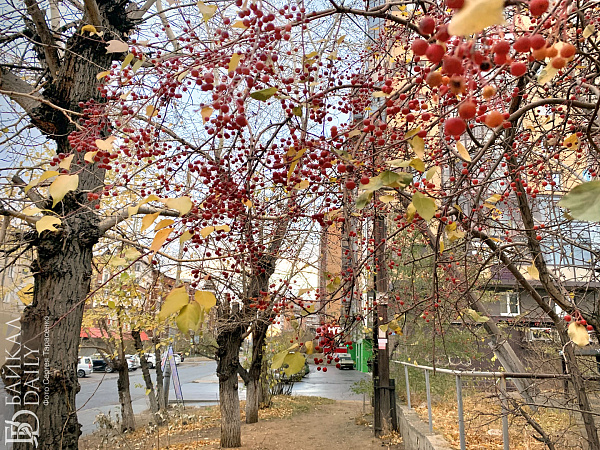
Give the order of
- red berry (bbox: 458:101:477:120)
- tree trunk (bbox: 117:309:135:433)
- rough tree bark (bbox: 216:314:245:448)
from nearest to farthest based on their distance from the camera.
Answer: red berry (bbox: 458:101:477:120), rough tree bark (bbox: 216:314:245:448), tree trunk (bbox: 117:309:135:433)

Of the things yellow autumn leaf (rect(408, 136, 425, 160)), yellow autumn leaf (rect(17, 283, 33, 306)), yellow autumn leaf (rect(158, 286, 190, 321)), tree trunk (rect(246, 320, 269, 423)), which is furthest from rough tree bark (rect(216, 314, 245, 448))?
yellow autumn leaf (rect(408, 136, 425, 160))

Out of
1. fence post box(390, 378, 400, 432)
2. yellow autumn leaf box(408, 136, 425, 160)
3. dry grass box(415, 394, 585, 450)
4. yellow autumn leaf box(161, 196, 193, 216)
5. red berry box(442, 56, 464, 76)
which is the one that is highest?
yellow autumn leaf box(408, 136, 425, 160)

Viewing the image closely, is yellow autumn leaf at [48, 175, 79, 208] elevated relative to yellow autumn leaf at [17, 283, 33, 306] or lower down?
elevated

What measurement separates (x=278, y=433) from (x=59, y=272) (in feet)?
21.2

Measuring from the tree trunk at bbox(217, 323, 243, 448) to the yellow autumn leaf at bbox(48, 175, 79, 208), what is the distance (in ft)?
21.7

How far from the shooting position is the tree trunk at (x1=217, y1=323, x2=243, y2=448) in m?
7.67

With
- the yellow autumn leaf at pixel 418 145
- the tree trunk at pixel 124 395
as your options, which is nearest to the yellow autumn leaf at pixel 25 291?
the yellow autumn leaf at pixel 418 145

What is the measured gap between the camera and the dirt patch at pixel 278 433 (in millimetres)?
7500

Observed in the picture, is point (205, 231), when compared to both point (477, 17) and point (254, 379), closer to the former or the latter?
point (477, 17)

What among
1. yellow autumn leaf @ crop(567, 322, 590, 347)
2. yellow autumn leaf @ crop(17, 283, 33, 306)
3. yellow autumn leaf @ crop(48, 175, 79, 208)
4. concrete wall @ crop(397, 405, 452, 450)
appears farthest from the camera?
concrete wall @ crop(397, 405, 452, 450)

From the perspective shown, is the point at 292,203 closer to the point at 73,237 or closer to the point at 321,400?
the point at 73,237

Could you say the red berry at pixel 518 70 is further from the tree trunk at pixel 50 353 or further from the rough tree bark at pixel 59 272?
the tree trunk at pixel 50 353

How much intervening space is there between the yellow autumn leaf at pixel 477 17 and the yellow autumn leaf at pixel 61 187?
117 centimetres

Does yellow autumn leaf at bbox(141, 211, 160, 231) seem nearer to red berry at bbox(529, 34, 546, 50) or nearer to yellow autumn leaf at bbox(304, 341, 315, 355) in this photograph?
yellow autumn leaf at bbox(304, 341, 315, 355)
